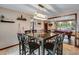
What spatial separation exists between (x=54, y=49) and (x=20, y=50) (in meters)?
0.69

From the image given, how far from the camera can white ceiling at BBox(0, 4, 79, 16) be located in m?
1.78

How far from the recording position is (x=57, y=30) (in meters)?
1.97

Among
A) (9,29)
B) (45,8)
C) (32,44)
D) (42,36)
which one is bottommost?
(32,44)

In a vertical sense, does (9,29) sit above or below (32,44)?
above

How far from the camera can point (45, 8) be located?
A: 6.09 ft

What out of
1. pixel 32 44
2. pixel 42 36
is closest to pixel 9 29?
pixel 32 44

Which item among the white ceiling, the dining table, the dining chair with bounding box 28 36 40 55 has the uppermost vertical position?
the white ceiling

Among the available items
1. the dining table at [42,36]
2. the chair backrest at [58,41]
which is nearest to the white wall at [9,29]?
the dining table at [42,36]

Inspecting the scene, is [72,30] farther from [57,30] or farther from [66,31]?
[57,30]

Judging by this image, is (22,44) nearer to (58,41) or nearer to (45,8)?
(58,41)

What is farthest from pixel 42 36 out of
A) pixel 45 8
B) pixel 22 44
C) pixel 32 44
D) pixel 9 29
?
pixel 9 29

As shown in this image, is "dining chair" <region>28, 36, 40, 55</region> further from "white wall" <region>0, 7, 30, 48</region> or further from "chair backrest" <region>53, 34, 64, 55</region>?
"chair backrest" <region>53, 34, 64, 55</region>

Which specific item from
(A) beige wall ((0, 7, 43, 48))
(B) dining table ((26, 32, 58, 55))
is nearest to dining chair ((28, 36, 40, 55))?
(B) dining table ((26, 32, 58, 55))

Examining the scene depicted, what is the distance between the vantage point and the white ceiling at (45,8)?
1.78 m
